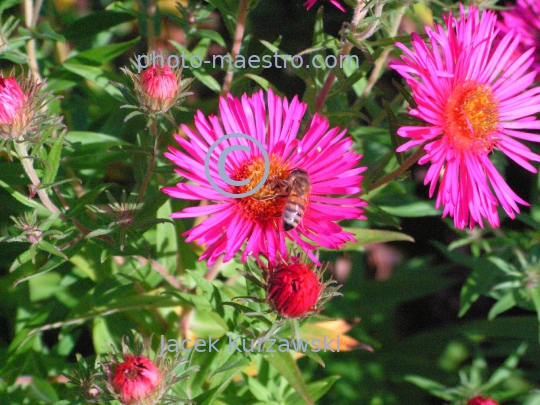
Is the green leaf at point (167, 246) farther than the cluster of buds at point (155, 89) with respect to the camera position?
Yes

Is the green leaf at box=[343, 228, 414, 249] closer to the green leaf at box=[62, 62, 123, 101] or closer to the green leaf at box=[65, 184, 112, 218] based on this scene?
the green leaf at box=[65, 184, 112, 218]

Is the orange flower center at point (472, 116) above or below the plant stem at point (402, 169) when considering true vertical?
above

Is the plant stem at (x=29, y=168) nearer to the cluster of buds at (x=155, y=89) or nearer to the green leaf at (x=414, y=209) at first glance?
the cluster of buds at (x=155, y=89)

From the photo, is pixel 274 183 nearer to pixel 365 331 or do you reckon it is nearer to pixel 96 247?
pixel 96 247

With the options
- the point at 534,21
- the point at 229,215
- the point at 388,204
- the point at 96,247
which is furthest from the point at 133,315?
the point at 534,21

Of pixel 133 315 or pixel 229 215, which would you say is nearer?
pixel 229 215

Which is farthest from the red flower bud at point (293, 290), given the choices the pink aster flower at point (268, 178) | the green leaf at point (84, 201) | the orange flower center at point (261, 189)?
the green leaf at point (84, 201)

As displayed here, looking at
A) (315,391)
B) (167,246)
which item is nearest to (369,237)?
(315,391)
